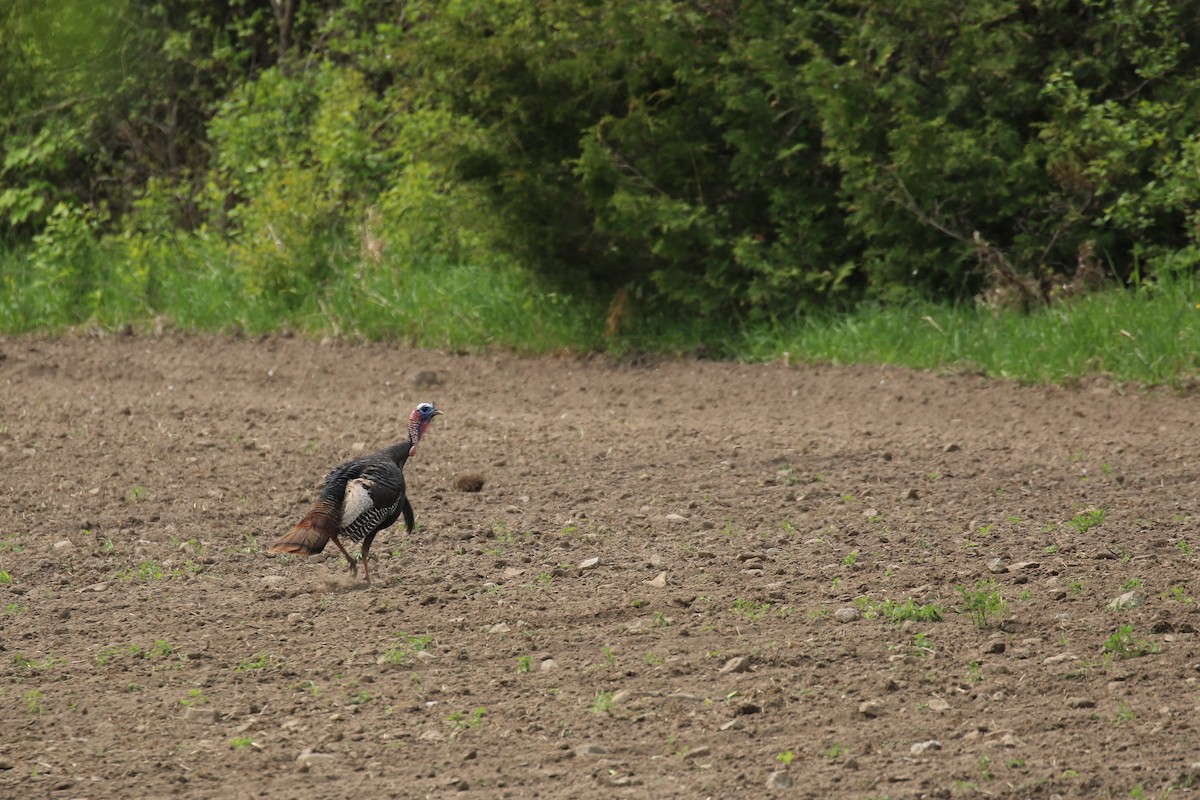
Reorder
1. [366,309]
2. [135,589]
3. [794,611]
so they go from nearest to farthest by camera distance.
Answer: [794,611] < [135,589] < [366,309]

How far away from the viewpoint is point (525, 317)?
37.3 ft

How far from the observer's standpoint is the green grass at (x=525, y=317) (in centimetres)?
907

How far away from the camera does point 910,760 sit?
391 cm

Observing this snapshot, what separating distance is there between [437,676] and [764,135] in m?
6.53

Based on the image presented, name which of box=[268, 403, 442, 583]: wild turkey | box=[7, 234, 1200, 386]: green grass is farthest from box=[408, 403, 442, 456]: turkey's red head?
box=[7, 234, 1200, 386]: green grass

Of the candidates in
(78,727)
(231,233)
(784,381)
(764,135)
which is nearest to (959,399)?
(784,381)

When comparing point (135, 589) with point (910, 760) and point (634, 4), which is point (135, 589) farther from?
point (634, 4)

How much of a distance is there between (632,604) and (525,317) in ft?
20.5

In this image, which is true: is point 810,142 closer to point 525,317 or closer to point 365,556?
point 525,317

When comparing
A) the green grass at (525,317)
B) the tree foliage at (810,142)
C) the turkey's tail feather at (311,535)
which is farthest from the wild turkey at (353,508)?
the green grass at (525,317)

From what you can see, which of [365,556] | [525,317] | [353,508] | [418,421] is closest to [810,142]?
[525,317]

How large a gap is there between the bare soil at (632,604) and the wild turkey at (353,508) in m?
0.28

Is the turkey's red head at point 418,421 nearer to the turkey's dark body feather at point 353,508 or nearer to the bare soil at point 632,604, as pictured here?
the turkey's dark body feather at point 353,508

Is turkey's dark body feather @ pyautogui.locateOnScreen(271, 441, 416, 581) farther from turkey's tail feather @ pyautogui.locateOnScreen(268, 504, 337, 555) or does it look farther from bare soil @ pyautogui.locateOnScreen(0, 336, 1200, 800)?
bare soil @ pyautogui.locateOnScreen(0, 336, 1200, 800)
